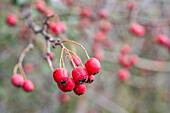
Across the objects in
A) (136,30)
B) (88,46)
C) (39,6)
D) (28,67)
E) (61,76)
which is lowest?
(28,67)

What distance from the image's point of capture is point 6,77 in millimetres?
3619

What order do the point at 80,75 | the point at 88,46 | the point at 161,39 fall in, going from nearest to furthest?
the point at 80,75, the point at 161,39, the point at 88,46

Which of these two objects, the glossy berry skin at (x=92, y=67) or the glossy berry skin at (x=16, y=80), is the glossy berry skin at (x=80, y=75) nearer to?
the glossy berry skin at (x=92, y=67)

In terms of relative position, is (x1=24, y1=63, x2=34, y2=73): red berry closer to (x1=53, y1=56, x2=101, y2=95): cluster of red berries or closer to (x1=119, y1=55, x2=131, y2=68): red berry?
(x1=119, y1=55, x2=131, y2=68): red berry

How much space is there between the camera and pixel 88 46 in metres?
4.21

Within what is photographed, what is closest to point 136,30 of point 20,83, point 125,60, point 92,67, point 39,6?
point 125,60

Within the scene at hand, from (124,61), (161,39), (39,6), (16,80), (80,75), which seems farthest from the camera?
(124,61)

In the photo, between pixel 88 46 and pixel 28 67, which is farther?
pixel 88 46

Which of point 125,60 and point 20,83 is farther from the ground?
point 20,83

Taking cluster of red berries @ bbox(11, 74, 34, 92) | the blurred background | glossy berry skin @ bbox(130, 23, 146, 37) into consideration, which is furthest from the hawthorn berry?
glossy berry skin @ bbox(130, 23, 146, 37)

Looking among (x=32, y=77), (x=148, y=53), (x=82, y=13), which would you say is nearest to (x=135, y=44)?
(x=148, y=53)

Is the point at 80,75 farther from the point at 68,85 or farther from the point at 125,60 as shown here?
the point at 125,60

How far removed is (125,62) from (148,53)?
1874mm

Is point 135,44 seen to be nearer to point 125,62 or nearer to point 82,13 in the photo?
point 125,62
